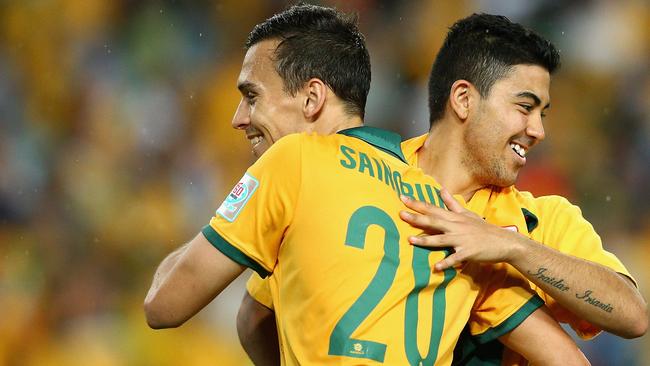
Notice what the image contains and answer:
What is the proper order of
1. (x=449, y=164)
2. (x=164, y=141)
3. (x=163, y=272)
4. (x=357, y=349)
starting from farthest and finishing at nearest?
1. (x=164, y=141)
2. (x=449, y=164)
3. (x=163, y=272)
4. (x=357, y=349)

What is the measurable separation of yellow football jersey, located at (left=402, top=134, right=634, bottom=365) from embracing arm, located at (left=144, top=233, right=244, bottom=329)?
83 cm

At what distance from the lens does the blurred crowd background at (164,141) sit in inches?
177

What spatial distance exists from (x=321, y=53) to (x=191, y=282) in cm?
67

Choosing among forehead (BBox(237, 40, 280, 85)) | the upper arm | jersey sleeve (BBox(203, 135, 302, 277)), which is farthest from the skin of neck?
the upper arm

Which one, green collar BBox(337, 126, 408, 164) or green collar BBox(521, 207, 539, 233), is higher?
green collar BBox(521, 207, 539, 233)

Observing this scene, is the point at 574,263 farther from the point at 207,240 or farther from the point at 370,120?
the point at 370,120

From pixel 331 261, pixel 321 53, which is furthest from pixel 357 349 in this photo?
pixel 321 53

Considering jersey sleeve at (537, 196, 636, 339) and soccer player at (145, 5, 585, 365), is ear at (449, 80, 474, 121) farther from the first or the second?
soccer player at (145, 5, 585, 365)

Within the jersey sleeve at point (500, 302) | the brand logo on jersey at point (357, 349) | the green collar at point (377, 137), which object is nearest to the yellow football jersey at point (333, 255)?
the brand logo on jersey at point (357, 349)

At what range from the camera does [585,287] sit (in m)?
2.18

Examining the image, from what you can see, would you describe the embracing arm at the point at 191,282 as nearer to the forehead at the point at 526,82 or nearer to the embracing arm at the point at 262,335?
the embracing arm at the point at 262,335

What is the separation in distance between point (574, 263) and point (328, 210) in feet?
2.30

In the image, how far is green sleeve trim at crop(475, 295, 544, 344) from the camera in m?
2.17

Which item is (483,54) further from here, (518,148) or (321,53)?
(321,53)
